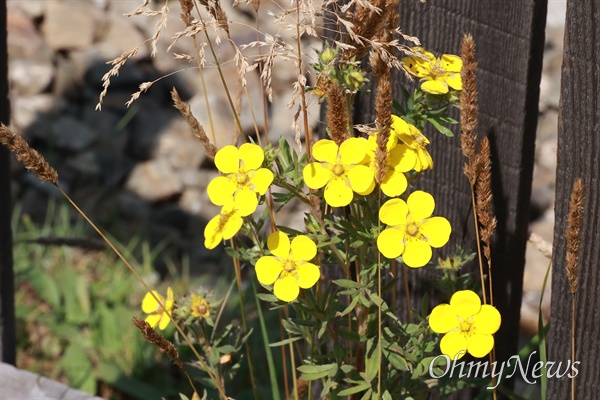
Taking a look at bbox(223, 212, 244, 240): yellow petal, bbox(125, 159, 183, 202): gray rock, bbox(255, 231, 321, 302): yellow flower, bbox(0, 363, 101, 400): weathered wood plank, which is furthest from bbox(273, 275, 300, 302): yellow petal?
bbox(125, 159, 183, 202): gray rock

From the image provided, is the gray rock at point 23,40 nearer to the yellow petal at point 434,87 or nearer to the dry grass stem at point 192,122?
the dry grass stem at point 192,122

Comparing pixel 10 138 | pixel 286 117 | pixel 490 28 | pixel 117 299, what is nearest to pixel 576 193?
pixel 490 28

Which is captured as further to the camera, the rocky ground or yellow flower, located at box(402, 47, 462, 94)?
the rocky ground

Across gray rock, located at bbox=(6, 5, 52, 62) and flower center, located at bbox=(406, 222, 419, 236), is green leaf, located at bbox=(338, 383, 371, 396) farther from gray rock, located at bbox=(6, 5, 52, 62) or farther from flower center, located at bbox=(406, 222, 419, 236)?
gray rock, located at bbox=(6, 5, 52, 62)

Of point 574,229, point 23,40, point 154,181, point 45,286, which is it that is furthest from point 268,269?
point 23,40

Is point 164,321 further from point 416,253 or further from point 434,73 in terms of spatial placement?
point 434,73

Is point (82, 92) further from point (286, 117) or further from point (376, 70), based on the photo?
point (376, 70)

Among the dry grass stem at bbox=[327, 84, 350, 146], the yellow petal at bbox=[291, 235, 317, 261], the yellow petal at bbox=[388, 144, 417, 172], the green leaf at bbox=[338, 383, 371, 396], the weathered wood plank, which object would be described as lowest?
the weathered wood plank
